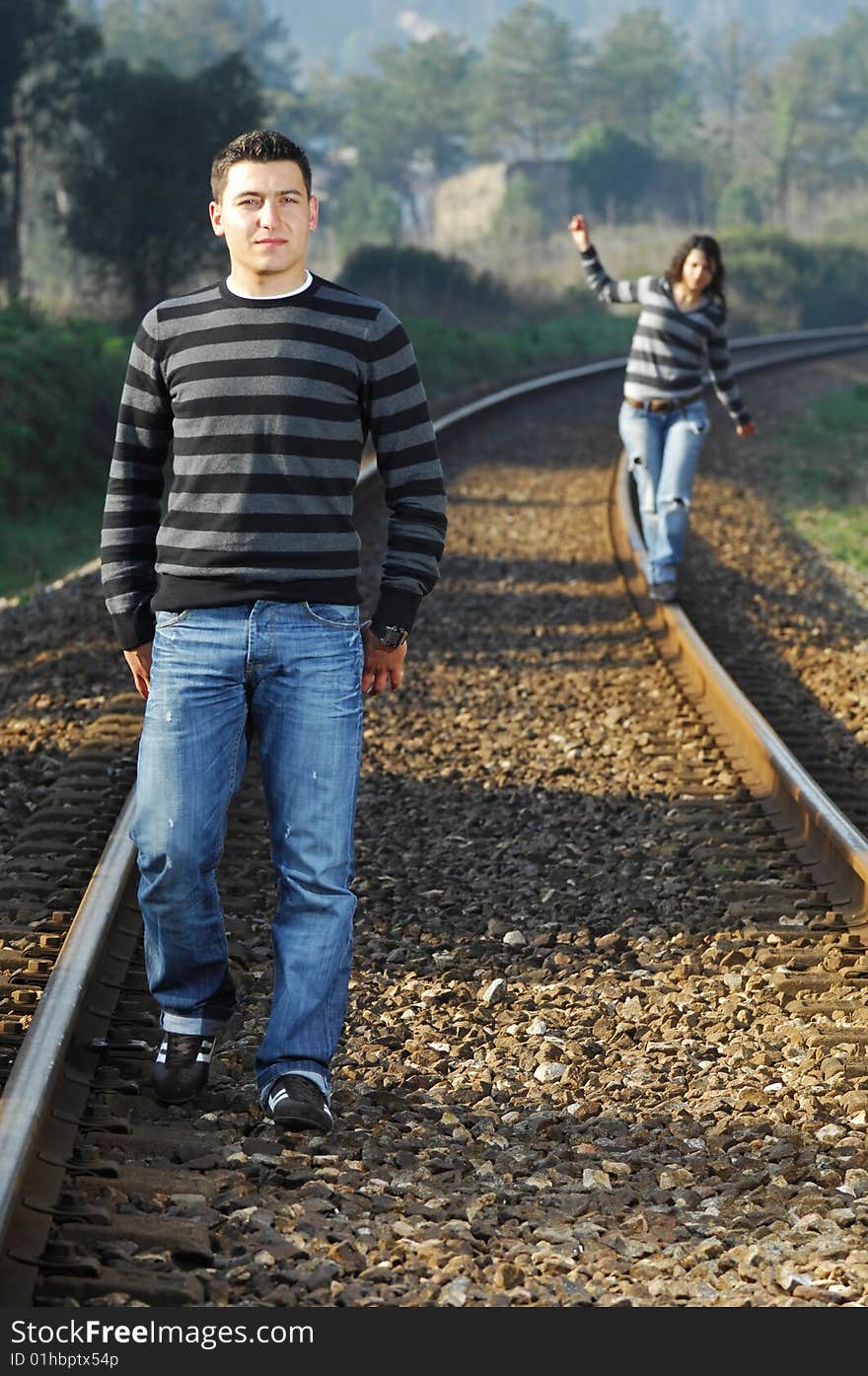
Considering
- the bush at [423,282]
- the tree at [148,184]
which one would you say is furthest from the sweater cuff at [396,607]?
the bush at [423,282]

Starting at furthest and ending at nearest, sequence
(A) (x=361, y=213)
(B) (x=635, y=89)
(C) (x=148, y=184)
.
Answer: (B) (x=635, y=89) < (A) (x=361, y=213) < (C) (x=148, y=184)

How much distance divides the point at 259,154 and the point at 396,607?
1.02m

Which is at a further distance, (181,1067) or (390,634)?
(181,1067)

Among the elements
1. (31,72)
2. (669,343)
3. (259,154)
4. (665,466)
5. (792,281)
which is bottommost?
(792,281)

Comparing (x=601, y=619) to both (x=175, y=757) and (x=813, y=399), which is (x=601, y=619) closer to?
(x=175, y=757)

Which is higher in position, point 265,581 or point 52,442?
point 265,581

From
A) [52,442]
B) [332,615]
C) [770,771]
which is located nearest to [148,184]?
[52,442]

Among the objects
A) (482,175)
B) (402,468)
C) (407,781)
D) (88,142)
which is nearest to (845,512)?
(407,781)

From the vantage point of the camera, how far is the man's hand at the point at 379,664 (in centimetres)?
413

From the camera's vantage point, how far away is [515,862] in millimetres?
6262

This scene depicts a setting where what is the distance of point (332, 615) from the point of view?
3975mm

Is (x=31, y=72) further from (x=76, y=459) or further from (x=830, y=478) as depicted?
(x=830, y=478)

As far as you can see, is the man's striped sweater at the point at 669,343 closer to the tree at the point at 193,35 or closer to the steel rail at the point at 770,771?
the steel rail at the point at 770,771

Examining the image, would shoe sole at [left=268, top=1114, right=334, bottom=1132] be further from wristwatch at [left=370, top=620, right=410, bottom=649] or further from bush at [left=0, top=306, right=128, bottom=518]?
bush at [left=0, top=306, right=128, bottom=518]
